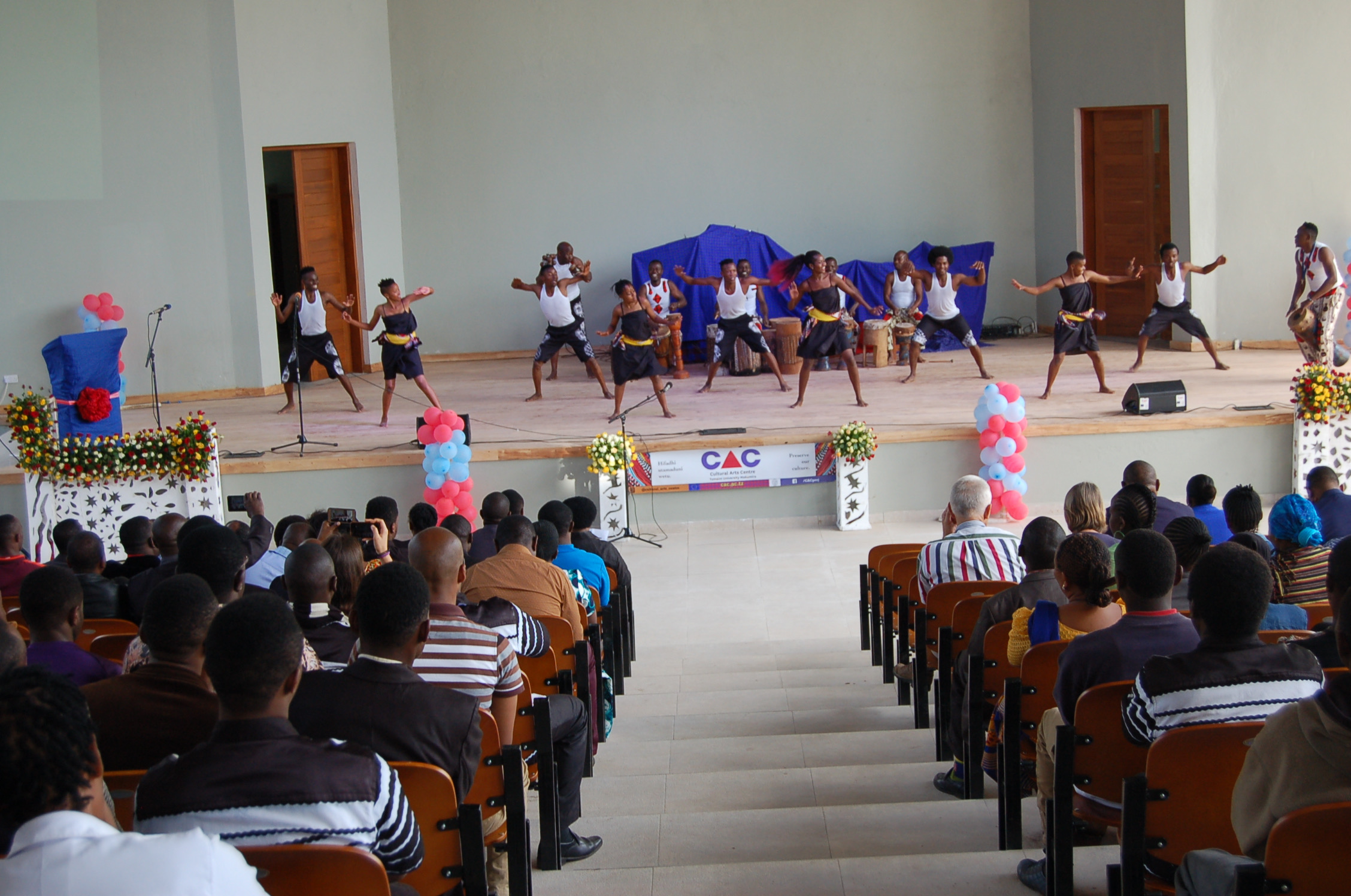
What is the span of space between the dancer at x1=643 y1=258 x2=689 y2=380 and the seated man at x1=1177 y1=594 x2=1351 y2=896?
1077 cm

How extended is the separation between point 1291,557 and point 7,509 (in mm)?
8298

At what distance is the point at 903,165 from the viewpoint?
15180 mm

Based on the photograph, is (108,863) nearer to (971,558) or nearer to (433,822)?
(433,822)

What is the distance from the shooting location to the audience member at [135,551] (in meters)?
5.14

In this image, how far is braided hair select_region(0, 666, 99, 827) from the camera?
1.73m

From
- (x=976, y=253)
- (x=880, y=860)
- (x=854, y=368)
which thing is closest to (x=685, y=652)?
(x=880, y=860)

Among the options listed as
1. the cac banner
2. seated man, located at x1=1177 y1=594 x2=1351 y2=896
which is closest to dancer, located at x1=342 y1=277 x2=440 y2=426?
the cac banner

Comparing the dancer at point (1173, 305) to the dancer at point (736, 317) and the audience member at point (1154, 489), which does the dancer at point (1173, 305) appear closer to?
the dancer at point (736, 317)

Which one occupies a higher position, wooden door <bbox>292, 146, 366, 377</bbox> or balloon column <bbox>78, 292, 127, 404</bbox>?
wooden door <bbox>292, 146, 366, 377</bbox>

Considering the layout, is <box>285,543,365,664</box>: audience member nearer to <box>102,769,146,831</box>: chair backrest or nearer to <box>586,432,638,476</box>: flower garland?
<box>102,769,146,831</box>: chair backrest

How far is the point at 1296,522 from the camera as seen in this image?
4.29m

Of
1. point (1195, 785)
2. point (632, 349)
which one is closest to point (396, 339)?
point (632, 349)

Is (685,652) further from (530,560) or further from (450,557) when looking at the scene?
(450,557)

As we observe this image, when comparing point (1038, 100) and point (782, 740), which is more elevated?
point (1038, 100)
